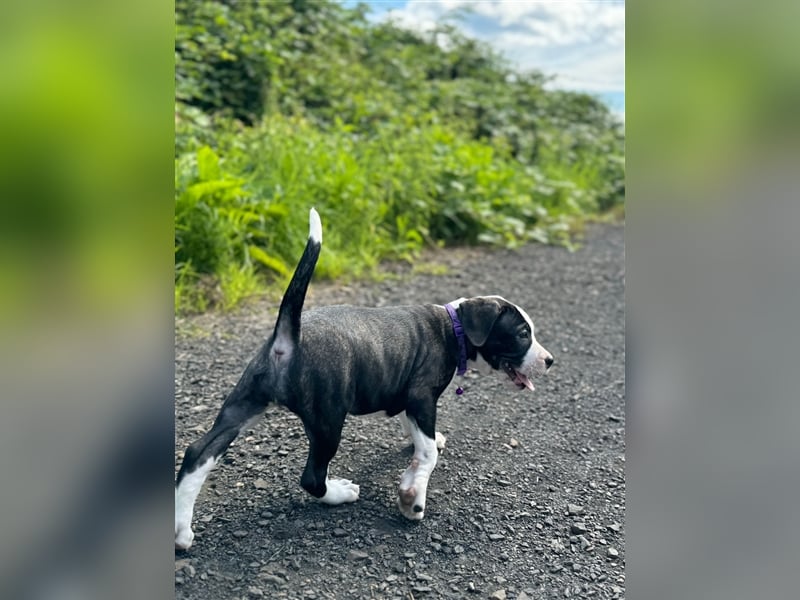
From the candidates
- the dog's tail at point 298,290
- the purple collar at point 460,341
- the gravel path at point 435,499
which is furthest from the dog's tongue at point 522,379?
the dog's tail at point 298,290

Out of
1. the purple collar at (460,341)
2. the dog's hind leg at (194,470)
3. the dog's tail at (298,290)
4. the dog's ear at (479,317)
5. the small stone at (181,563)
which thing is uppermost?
the dog's tail at (298,290)

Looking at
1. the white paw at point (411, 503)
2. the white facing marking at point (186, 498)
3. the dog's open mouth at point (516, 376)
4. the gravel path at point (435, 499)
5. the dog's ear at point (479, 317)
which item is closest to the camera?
the white facing marking at point (186, 498)

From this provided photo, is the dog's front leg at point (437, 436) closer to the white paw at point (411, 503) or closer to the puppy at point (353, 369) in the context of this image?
the puppy at point (353, 369)

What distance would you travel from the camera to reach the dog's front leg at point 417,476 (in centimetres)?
249

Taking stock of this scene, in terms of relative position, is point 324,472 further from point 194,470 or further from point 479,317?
point 479,317

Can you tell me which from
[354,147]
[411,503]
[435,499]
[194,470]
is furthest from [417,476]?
[354,147]

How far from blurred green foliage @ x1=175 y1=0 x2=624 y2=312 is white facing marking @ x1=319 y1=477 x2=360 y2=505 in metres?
2.18

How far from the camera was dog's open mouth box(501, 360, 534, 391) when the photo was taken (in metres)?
2.75

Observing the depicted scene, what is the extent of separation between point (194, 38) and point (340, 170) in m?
2.65

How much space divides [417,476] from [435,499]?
0.76ft

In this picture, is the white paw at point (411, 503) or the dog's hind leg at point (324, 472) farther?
the white paw at point (411, 503)

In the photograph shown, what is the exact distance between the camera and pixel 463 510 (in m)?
2.64
